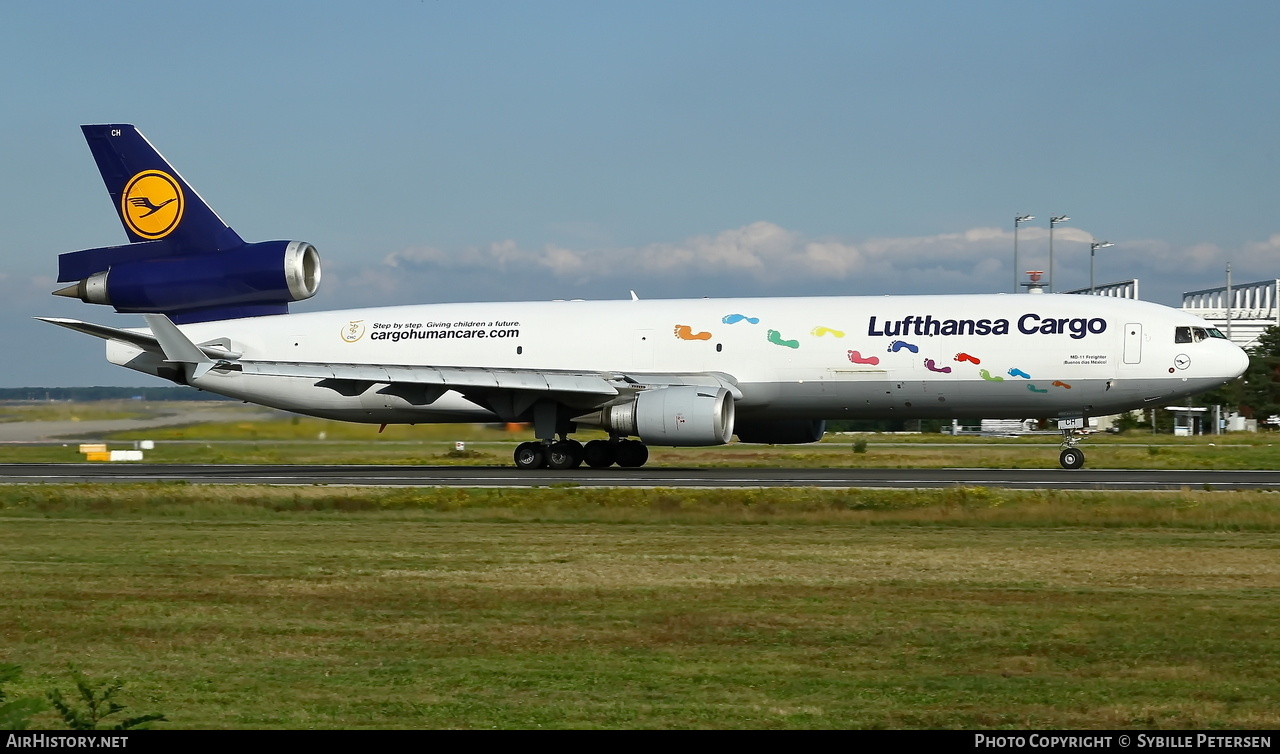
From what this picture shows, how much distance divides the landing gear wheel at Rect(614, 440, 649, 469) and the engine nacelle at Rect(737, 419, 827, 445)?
2754mm

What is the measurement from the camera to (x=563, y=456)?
32375mm

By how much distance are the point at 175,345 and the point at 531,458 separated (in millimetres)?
8791

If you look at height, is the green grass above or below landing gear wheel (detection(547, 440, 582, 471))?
below

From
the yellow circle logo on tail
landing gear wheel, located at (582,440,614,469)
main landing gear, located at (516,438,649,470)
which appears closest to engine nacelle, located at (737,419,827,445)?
main landing gear, located at (516,438,649,470)

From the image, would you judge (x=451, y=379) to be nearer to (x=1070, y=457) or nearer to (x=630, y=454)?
(x=630, y=454)

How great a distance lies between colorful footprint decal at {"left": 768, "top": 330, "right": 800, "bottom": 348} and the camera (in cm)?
3122

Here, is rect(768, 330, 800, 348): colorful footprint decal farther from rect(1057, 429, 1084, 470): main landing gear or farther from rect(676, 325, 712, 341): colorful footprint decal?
rect(1057, 429, 1084, 470): main landing gear

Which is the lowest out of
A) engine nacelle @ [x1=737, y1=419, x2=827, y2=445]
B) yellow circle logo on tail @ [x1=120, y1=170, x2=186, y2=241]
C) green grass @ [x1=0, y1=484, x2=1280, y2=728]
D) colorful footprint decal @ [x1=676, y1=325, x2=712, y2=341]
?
green grass @ [x1=0, y1=484, x2=1280, y2=728]

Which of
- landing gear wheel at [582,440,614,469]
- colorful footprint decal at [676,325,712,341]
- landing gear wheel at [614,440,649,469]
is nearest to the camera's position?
colorful footprint decal at [676,325,712,341]

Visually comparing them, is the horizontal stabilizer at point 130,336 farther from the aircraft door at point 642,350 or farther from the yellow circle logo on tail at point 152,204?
the aircraft door at point 642,350

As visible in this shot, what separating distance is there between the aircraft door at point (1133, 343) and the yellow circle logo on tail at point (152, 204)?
24202 millimetres

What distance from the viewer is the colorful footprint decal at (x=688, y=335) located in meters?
32.2

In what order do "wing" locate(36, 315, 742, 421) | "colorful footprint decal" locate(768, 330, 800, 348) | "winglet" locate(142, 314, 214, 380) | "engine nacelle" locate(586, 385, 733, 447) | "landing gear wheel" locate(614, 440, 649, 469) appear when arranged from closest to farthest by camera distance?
"engine nacelle" locate(586, 385, 733, 447), "winglet" locate(142, 314, 214, 380), "wing" locate(36, 315, 742, 421), "colorful footprint decal" locate(768, 330, 800, 348), "landing gear wheel" locate(614, 440, 649, 469)

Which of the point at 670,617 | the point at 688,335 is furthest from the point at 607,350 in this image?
the point at 670,617
